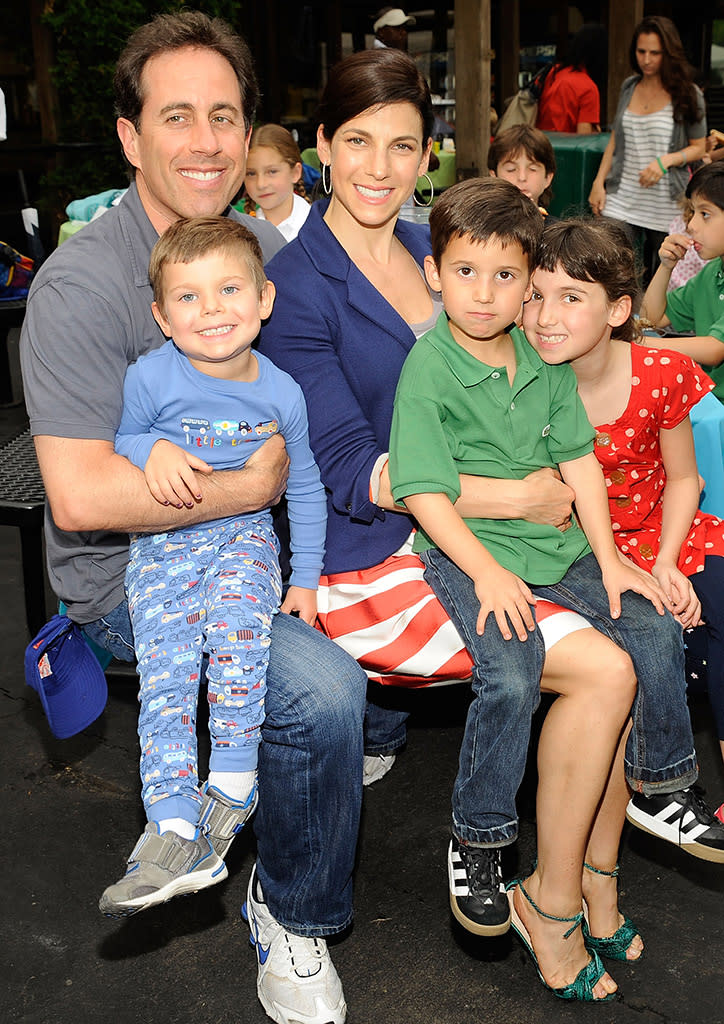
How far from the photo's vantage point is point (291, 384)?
2.42 metres

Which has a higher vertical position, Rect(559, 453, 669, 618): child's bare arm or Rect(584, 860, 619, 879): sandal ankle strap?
Rect(559, 453, 669, 618): child's bare arm

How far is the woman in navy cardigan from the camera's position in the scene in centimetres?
233

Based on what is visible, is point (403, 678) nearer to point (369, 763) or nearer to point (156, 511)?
point (156, 511)

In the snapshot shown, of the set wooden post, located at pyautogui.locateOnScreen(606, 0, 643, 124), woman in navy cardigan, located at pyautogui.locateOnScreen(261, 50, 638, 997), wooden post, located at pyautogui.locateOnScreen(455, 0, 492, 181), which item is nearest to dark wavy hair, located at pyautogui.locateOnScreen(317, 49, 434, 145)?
woman in navy cardigan, located at pyautogui.locateOnScreen(261, 50, 638, 997)

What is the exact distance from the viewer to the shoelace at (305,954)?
228 cm

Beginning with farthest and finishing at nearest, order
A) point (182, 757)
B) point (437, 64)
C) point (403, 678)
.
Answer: point (437, 64), point (403, 678), point (182, 757)

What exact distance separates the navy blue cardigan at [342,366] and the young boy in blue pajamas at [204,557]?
0.06m

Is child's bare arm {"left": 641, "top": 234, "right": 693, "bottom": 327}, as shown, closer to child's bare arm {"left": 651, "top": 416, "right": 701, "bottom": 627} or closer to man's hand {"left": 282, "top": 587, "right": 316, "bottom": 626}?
child's bare arm {"left": 651, "top": 416, "right": 701, "bottom": 627}

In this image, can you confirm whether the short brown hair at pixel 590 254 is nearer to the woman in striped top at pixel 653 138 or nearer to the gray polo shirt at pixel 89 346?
the gray polo shirt at pixel 89 346

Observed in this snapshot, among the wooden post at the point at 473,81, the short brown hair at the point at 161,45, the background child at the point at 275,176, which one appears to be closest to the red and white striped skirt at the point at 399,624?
the short brown hair at the point at 161,45

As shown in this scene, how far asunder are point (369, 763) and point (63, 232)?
3435 mm

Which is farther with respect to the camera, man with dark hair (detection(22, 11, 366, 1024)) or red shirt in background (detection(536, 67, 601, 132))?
red shirt in background (detection(536, 67, 601, 132))

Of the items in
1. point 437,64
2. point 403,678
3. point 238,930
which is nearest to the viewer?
point 403,678

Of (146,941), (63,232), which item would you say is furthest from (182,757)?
(63,232)
